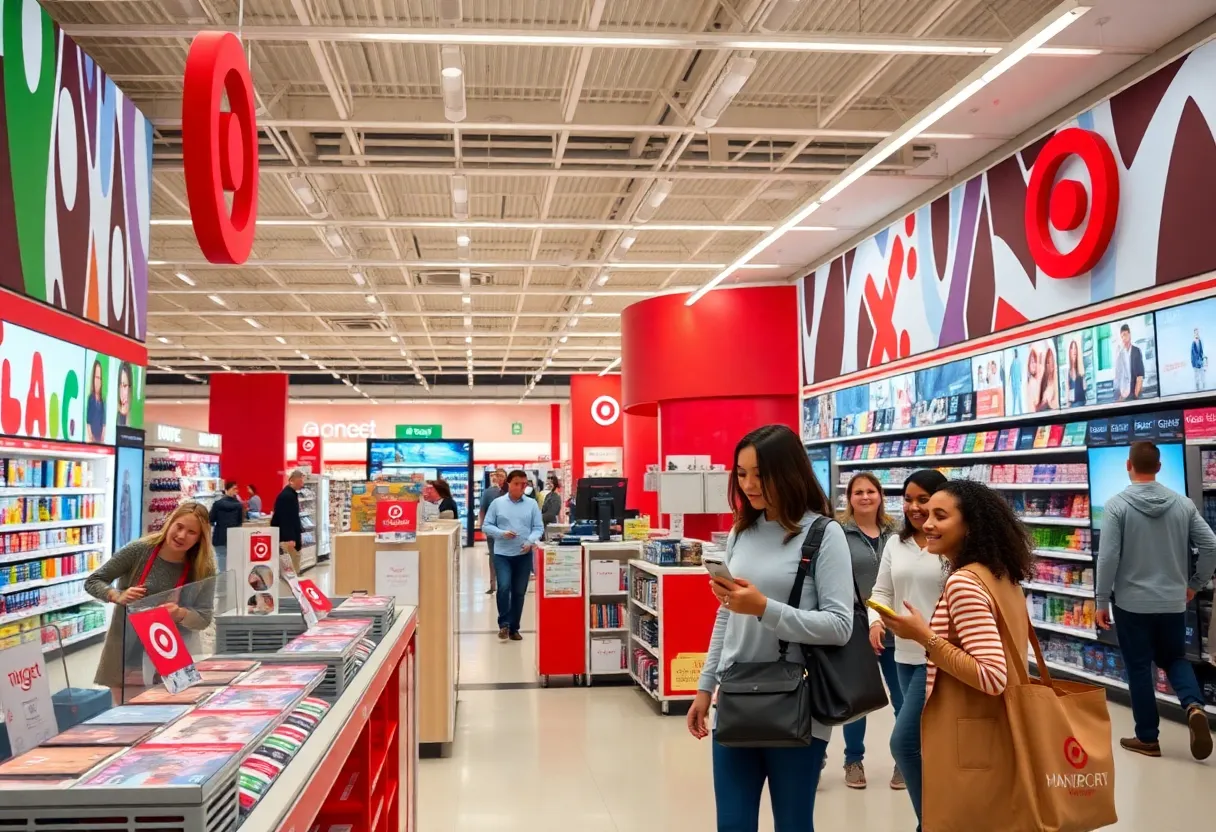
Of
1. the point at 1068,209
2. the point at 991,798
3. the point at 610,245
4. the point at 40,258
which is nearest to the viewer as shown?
the point at 991,798

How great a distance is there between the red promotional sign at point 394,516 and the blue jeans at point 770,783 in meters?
3.24

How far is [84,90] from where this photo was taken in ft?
23.0

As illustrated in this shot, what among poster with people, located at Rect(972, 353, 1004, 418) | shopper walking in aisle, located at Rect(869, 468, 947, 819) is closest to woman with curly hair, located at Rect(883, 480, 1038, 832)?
shopper walking in aisle, located at Rect(869, 468, 947, 819)

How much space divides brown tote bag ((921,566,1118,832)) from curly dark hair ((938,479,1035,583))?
0.26 m

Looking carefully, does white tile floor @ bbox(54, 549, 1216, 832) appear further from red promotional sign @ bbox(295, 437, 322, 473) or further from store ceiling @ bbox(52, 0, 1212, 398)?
red promotional sign @ bbox(295, 437, 322, 473)

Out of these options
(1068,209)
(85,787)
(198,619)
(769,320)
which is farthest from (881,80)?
(85,787)

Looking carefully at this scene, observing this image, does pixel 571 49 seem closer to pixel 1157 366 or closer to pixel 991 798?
pixel 1157 366

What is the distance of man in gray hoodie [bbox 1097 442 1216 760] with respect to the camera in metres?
5.23

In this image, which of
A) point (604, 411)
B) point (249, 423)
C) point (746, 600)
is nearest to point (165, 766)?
point (746, 600)

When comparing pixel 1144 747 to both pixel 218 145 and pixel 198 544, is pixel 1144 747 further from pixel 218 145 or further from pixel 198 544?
pixel 218 145

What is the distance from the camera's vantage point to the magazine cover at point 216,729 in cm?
136

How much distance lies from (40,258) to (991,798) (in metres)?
6.47

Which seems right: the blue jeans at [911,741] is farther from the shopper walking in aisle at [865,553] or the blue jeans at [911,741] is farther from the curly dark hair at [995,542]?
the shopper walking in aisle at [865,553]

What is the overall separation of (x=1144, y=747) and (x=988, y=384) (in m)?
3.94
